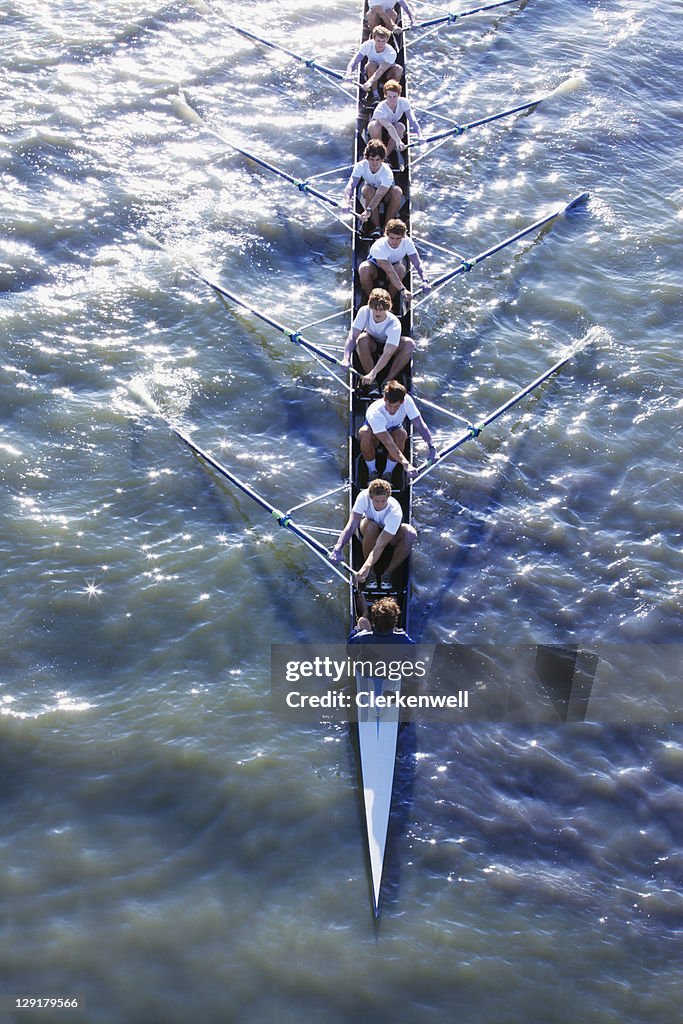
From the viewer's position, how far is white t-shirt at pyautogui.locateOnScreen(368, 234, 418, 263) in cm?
1472

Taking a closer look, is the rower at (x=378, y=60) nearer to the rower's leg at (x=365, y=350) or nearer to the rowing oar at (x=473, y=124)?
the rowing oar at (x=473, y=124)

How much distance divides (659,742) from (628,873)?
5.66 feet

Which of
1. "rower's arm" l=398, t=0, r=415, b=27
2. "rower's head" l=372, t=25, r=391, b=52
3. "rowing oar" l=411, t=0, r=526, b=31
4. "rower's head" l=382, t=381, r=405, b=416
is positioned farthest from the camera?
"rowing oar" l=411, t=0, r=526, b=31

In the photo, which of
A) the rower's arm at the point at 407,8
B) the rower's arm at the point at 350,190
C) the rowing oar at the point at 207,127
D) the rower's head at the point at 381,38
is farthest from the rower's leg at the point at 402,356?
the rower's arm at the point at 407,8

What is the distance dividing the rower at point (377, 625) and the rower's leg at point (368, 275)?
546 centimetres

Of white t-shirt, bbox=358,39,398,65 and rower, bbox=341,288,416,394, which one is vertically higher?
white t-shirt, bbox=358,39,398,65

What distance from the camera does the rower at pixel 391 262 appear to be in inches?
578

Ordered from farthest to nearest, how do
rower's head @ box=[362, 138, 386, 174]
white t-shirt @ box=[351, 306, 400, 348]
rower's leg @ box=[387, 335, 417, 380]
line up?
1. rower's head @ box=[362, 138, 386, 174]
2. rower's leg @ box=[387, 335, 417, 380]
3. white t-shirt @ box=[351, 306, 400, 348]

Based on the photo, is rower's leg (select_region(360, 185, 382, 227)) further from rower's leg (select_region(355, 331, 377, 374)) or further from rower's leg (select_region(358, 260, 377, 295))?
rower's leg (select_region(355, 331, 377, 374))

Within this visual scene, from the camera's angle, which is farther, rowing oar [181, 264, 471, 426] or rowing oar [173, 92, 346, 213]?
rowing oar [173, 92, 346, 213]

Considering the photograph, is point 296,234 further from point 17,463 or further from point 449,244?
point 17,463

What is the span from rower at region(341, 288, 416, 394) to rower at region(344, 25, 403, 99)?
7.43 metres

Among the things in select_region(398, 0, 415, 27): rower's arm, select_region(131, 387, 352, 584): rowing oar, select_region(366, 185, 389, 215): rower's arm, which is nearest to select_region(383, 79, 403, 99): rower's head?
select_region(366, 185, 389, 215): rower's arm

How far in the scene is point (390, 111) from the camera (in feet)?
57.7
